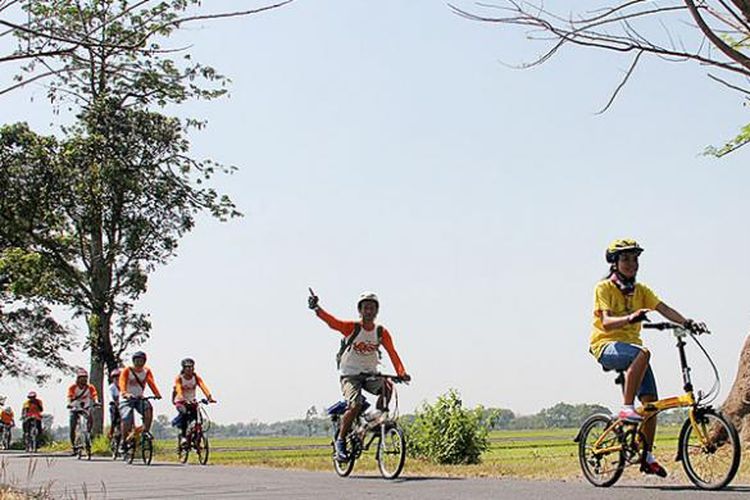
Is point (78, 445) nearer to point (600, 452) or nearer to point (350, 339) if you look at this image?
point (350, 339)

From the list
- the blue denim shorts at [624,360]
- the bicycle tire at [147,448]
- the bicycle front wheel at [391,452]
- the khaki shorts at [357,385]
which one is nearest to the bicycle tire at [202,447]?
the bicycle tire at [147,448]

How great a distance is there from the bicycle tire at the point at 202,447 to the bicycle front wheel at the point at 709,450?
12.5 m

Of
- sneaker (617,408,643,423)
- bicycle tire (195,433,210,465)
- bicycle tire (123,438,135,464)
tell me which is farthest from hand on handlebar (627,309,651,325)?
bicycle tire (123,438,135,464)

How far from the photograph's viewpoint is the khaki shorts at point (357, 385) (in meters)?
13.7

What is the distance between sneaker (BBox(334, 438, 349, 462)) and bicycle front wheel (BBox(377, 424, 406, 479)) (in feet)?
2.06

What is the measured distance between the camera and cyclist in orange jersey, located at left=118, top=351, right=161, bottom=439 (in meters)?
22.0

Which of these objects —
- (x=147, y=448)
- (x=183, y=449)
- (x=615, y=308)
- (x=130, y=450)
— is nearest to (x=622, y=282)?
(x=615, y=308)

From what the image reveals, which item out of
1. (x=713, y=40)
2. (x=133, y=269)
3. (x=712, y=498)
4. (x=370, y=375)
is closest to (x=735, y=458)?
(x=712, y=498)

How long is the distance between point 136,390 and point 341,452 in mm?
9165

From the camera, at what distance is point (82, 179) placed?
32.2 metres

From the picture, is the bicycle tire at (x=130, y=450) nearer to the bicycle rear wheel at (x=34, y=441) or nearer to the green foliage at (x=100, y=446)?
the green foliage at (x=100, y=446)

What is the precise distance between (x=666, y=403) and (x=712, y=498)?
3.78ft

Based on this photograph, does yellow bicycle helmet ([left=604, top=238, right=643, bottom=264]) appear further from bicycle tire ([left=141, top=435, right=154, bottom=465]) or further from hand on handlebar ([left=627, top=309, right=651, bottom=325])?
bicycle tire ([left=141, top=435, right=154, bottom=465])

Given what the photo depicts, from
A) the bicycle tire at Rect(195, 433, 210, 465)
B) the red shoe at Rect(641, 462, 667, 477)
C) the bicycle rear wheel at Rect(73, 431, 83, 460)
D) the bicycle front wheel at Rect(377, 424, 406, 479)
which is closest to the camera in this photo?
the red shoe at Rect(641, 462, 667, 477)
